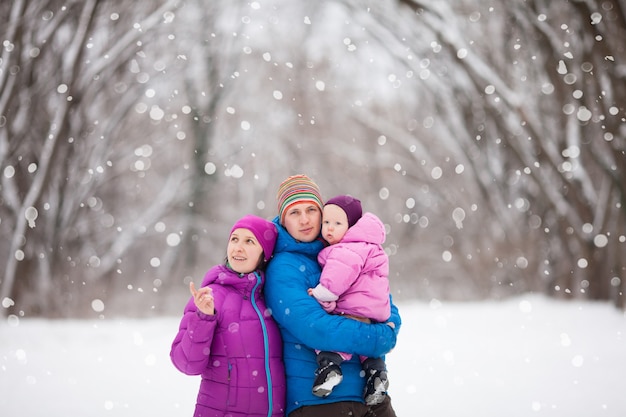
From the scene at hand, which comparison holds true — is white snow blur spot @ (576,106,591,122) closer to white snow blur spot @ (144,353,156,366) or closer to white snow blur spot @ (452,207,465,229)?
white snow blur spot @ (452,207,465,229)

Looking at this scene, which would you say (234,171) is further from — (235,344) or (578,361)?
(235,344)

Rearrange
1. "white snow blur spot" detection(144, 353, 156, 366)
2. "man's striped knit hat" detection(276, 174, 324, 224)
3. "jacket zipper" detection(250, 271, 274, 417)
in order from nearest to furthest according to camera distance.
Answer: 1. "jacket zipper" detection(250, 271, 274, 417)
2. "man's striped knit hat" detection(276, 174, 324, 224)
3. "white snow blur spot" detection(144, 353, 156, 366)

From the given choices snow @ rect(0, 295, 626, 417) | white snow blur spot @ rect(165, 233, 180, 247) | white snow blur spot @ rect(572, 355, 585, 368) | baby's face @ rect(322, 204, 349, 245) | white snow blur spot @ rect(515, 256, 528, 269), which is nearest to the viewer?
baby's face @ rect(322, 204, 349, 245)

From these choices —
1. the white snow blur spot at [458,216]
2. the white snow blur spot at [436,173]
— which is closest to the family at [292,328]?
the white snow blur spot at [458,216]

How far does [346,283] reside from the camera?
9.05 feet

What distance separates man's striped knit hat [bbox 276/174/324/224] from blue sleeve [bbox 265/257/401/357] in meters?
0.38

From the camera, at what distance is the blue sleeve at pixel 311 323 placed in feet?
8.71

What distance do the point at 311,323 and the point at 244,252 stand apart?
508 mm

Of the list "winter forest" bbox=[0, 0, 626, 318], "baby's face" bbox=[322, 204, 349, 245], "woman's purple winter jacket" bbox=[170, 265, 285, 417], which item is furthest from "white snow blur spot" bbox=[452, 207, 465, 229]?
"woman's purple winter jacket" bbox=[170, 265, 285, 417]

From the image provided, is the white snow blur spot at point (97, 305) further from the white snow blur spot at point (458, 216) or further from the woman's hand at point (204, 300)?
the woman's hand at point (204, 300)

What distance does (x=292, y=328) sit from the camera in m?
2.73

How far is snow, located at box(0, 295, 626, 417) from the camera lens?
523cm

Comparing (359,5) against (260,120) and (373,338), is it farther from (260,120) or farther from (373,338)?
(260,120)

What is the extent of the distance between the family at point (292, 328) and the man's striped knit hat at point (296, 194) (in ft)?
0.61
